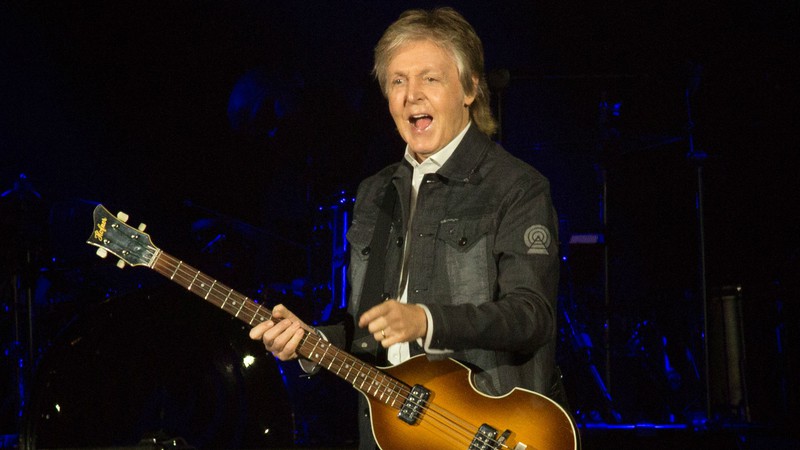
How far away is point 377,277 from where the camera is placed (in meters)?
3.09

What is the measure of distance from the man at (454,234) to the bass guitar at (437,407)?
68mm

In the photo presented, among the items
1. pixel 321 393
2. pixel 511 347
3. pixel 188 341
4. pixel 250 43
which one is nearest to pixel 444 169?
pixel 511 347

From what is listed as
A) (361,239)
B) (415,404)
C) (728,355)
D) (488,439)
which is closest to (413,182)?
(361,239)

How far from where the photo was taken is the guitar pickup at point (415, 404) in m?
2.76

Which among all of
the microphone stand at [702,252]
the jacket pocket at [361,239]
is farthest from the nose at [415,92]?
the microphone stand at [702,252]

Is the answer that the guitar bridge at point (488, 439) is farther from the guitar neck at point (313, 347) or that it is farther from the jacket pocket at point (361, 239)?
the jacket pocket at point (361, 239)

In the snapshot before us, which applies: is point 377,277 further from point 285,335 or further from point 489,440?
point 489,440

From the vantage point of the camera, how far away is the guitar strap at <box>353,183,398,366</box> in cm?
304

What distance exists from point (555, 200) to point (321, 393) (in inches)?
106

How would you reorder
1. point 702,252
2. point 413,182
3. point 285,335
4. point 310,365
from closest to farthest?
point 285,335, point 310,365, point 413,182, point 702,252

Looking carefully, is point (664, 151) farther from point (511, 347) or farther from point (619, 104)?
point (511, 347)

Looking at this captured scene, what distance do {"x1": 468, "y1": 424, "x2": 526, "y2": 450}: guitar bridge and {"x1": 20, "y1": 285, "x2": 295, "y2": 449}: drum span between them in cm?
190

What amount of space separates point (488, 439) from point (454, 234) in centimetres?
70

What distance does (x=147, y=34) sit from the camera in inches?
296
